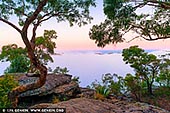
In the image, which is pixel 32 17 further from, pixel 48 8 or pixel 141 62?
pixel 141 62

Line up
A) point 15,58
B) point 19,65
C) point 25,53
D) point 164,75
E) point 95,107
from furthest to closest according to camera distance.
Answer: point 25,53 < point 19,65 < point 15,58 < point 164,75 < point 95,107

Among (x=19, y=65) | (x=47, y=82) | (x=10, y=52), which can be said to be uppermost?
(x=10, y=52)

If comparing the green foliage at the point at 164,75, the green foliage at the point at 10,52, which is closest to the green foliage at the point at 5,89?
the green foliage at the point at 10,52

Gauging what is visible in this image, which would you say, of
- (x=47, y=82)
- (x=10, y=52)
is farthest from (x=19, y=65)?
(x=47, y=82)

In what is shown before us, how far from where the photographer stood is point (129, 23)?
6.24 meters

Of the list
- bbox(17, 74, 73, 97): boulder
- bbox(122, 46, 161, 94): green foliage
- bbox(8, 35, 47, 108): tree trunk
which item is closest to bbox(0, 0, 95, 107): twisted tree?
bbox(8, 35, 47, 108): tree trunk

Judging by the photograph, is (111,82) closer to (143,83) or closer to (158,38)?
(143,83)

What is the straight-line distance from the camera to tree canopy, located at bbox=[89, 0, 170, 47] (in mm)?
6021

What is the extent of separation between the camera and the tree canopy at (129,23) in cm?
602

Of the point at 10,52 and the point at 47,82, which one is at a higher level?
the point at 10,52

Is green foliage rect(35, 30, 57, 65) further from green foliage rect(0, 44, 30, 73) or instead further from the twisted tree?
the twisted tree

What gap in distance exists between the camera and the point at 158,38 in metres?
6.36

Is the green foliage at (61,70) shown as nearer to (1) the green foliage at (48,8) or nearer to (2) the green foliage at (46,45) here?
(2) the green foliage at (46,45)

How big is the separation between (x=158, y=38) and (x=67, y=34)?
6.92 metres
